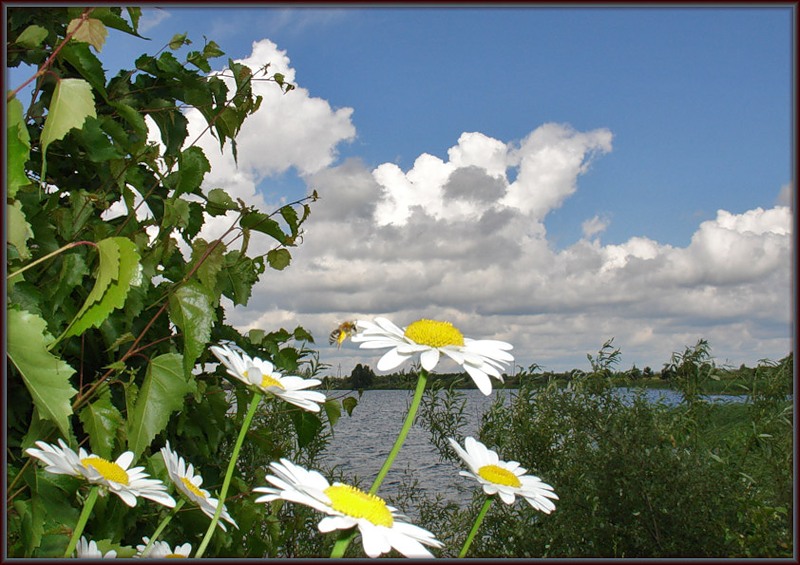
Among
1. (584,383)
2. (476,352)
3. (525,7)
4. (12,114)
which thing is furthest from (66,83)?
(584,383)

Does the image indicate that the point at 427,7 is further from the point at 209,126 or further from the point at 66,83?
the point at 209,126

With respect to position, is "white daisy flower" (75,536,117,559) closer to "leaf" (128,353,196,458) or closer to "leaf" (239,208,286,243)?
"leaf" (128,353,196,458)

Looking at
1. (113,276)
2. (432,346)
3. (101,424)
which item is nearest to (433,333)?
(432,346)

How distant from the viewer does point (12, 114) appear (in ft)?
3.54

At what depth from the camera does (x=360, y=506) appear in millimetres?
648

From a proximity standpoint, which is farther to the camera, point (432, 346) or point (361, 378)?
point (361, 378)

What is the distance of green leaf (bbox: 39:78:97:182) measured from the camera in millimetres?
1200

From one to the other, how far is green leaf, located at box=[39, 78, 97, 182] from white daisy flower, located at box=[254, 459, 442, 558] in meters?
0.83

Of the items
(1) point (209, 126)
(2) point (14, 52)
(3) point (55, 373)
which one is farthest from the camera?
(1) point (209, 126)

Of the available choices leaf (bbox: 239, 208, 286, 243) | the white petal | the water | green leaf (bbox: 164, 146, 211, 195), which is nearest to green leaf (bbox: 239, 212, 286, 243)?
leaf (bbox: 239, 208, 286, 243)

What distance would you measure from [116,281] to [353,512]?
67cm

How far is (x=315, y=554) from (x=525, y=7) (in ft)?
13.7

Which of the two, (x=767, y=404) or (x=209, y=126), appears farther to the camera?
(x=767, y=404)

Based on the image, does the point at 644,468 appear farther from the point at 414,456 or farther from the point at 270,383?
the point at 270,383
